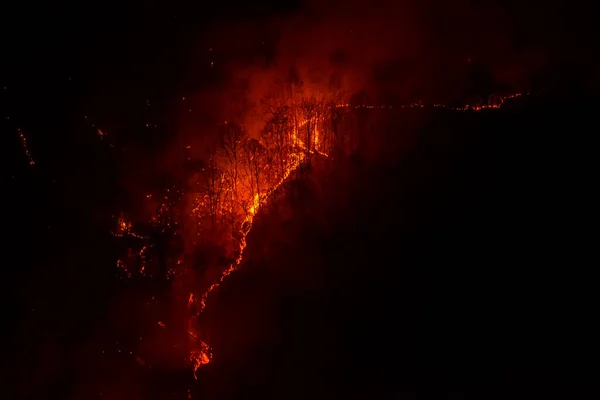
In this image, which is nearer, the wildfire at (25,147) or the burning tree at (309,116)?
the wildfire at (25,147)

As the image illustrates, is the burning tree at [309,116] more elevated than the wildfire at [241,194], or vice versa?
the burning tree at [309,116]

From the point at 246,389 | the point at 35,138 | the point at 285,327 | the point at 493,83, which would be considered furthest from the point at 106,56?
the point at 493,83

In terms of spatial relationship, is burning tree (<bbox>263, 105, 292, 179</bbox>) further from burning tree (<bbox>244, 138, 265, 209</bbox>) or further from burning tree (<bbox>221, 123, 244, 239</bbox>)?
burning tree (<bbox>221, 123, 244, 239</bbox>)

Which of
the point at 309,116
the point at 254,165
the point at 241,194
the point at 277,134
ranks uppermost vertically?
the point at 309,116

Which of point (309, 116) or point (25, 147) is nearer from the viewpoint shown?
point (25, 147)

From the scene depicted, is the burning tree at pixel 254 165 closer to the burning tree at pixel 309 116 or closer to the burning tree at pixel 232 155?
the burning tree at pixel 232 155

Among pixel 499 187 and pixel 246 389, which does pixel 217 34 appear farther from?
pixel 246 389

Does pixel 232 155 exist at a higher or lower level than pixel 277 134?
lower

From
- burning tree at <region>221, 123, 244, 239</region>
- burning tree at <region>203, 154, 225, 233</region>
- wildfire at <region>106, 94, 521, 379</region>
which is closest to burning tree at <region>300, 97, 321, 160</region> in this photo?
wildfire at <region>106, 94, 521, 379</region>

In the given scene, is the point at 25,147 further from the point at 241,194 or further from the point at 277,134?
the point at 277,134

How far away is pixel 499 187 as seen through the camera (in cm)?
408

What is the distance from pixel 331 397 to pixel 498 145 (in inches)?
87.3

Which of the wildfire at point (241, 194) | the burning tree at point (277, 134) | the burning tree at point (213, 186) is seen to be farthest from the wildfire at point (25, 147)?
the burning tree at point (277, 134)

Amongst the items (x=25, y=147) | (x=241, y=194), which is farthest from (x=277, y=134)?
(x=25, y=147)
